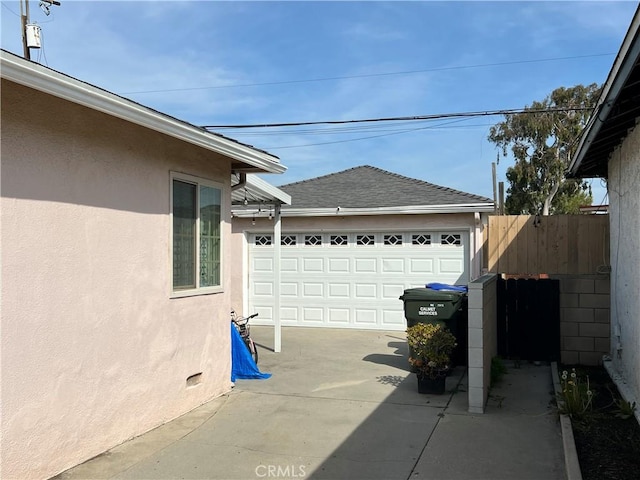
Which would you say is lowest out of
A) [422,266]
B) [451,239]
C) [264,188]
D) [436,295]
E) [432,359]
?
[432,359]

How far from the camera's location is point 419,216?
1248 cm

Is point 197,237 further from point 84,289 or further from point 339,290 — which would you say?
point 339,290

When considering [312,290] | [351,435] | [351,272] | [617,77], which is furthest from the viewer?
[312,290]

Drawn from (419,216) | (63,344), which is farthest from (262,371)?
(419,216)

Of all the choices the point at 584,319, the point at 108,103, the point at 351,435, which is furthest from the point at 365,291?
the point at 108,103

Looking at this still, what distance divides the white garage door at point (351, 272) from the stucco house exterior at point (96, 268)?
626cm

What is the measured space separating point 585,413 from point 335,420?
2634mm

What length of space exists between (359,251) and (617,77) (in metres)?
8.49

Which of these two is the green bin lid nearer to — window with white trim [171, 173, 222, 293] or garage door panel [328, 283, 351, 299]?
window with white trim [171, 173, 222, 293]

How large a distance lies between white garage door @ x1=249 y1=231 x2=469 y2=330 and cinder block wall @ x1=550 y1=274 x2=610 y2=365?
3403mm

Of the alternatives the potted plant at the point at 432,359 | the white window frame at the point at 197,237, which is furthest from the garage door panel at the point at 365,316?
the white window frame at the point at 197,237

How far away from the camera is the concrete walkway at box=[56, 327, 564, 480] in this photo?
4645 millimetres

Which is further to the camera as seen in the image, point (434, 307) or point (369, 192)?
point (369, 192)

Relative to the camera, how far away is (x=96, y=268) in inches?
194
